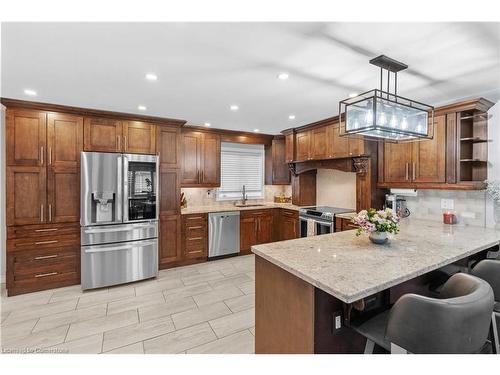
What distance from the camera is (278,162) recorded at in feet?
18.0

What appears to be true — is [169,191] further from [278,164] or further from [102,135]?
[278,164]

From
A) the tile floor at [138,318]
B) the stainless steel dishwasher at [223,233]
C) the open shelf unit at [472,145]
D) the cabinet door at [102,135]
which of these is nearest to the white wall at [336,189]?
the open shelf unit at [472,145]

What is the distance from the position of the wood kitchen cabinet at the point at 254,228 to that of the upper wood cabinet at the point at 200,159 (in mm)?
902

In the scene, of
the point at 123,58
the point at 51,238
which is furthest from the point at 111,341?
the point at 123,58

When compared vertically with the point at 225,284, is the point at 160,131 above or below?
above

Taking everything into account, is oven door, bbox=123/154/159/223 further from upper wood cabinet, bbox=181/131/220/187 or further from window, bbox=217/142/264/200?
window, bbox=217/142/264/200

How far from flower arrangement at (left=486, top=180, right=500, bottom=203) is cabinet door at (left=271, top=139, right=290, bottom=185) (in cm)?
330

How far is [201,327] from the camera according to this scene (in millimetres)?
2488

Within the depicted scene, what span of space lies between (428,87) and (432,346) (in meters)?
2.50

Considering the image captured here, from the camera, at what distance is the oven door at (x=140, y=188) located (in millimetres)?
3510

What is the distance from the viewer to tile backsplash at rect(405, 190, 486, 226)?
9.57 feet

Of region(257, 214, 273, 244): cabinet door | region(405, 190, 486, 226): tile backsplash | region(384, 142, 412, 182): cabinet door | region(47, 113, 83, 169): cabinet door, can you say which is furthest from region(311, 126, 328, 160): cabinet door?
region(47, 113, 83, 169): cabinet door

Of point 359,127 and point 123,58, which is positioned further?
point 123,58

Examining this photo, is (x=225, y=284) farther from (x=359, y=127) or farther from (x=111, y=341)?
(x=359, y=127)
